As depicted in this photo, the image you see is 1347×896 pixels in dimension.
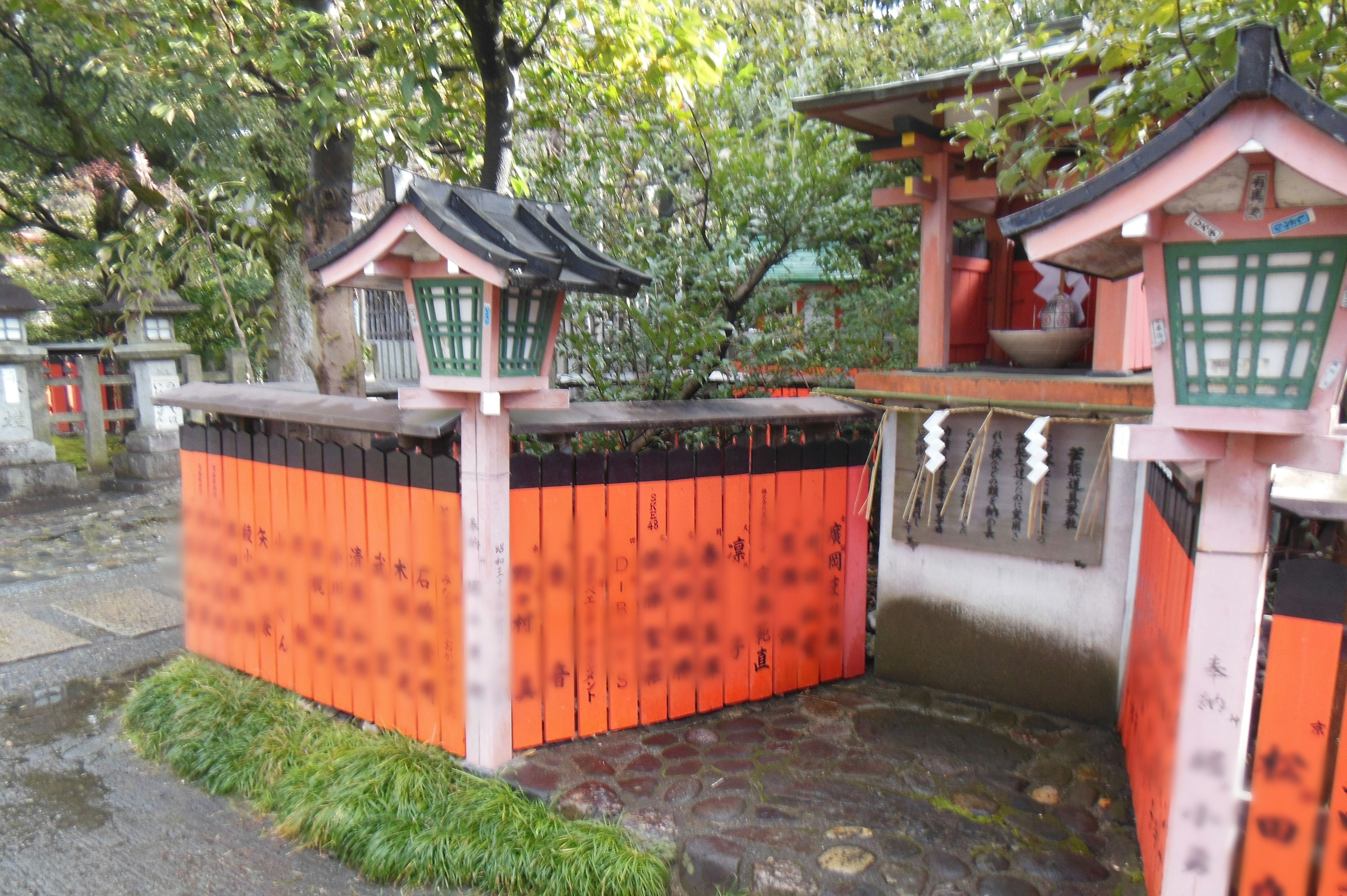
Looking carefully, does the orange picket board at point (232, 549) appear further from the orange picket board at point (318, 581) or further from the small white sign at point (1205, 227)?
the small white sign at point (1205, 227)

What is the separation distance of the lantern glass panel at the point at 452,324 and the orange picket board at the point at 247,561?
223cm

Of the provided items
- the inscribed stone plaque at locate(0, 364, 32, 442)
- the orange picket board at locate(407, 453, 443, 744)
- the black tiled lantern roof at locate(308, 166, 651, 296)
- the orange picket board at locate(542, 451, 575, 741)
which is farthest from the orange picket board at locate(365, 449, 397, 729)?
the inscribed stone plaque at locate(0, 364, 32, 442)

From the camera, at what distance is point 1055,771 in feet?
16.3

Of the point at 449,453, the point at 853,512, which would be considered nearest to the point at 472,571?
the point at 449,453

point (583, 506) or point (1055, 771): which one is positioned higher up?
point (583, 506)

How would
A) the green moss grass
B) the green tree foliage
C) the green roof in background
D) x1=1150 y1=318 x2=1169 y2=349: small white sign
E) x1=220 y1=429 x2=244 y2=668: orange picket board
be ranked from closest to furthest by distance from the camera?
x1=1150 y1=318 x2=1169 y2=349: small white sign, the green tree foliage, the green moss grass, x1=220 y1=429 x2=244 y2=668: orange picket board, the green roof in background

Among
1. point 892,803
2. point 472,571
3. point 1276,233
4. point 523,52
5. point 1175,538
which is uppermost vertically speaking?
point 523,52

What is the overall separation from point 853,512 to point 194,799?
4.34 m

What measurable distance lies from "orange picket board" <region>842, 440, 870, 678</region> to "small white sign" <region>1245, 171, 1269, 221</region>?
3.39 m

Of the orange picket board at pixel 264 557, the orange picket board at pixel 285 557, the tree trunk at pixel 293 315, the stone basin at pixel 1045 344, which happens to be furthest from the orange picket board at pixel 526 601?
the stone basin at pixel 1045 344

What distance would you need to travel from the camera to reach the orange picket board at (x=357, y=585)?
542 cm

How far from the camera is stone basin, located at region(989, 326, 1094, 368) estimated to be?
6242 millimetres

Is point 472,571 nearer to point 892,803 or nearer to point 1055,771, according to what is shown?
point 892,803

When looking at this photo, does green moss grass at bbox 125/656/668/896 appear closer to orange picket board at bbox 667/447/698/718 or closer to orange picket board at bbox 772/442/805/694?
orange picket board at bbox 667/447/698/718
